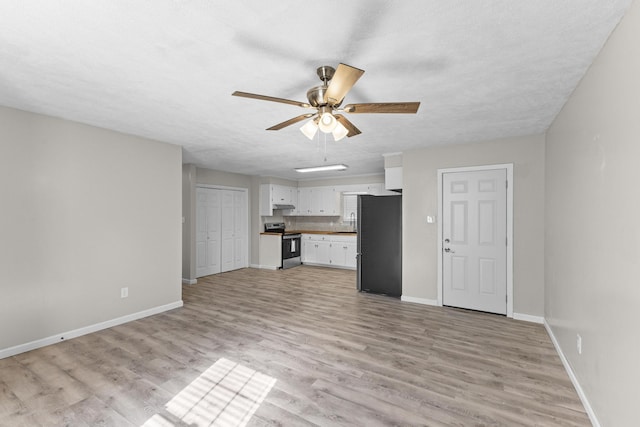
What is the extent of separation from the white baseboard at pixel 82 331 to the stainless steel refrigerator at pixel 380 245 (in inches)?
119

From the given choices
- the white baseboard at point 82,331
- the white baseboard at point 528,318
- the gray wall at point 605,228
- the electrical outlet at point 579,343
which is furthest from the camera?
the white baseboard at point 528,318

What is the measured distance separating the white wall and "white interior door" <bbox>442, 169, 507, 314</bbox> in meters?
4.01

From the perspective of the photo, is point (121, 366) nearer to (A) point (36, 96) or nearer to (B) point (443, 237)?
(A) point (36, 96)

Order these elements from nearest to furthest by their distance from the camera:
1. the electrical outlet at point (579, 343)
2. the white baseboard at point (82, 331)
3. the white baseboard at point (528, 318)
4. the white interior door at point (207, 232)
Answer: the electrical outlet at point (579, 343), the white baseboard at point (82, 331), the white baseboard at point (528, 318), the white interior door at point (207, 232)

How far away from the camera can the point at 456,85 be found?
2322mm

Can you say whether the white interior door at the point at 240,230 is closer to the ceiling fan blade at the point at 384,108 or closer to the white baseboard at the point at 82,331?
the white baseboard at the point at 82,331

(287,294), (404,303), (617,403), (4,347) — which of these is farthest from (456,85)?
(4,347)

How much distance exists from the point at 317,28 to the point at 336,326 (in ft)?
10.4

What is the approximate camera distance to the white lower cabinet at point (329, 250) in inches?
287

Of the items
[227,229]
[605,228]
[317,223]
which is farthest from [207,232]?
[605,228]

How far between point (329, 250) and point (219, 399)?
544cm

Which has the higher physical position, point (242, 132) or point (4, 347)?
point (242, 132)

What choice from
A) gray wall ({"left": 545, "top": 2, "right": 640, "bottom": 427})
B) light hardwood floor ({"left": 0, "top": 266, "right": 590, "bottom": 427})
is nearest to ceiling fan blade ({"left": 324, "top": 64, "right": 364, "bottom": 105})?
gray wall ({"left": 545, "top": 2, "right": 640, "bottom": 427})

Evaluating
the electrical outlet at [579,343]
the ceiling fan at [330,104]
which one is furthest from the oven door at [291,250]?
the electrical outlet at [579,343]
